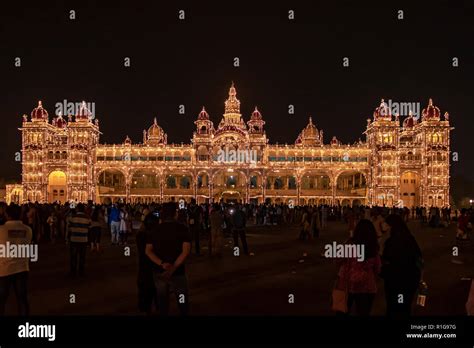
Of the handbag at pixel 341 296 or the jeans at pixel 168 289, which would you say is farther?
the jeans at pixel 168 289

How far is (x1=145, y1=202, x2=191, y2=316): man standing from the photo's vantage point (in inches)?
282

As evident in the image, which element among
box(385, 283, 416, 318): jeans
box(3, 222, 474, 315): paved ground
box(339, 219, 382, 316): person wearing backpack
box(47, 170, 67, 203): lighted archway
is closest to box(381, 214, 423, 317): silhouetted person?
box(385, 283, 416, 318): jeans

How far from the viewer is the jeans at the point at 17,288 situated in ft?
24.8

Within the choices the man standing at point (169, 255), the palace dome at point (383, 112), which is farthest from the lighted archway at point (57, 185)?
the man standing at point (169, 255)

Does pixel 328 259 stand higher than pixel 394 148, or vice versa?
pixel 394 148

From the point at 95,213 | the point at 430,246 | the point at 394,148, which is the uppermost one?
the point at 394,148

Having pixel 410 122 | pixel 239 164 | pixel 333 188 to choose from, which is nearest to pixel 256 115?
pixel 239 164

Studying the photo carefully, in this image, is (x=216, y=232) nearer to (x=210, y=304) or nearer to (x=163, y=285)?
(x=210, y=304)

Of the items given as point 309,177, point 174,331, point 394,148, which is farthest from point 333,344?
point 309,177

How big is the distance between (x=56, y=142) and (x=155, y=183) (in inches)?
540

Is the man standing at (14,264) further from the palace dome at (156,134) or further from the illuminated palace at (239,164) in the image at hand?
the palace dome at (156,134)

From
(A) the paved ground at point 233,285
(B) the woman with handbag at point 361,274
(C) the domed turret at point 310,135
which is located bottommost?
(A) the paved ground at point 233,285

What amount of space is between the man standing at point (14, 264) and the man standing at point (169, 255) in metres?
1.85

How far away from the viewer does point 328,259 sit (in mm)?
15758
